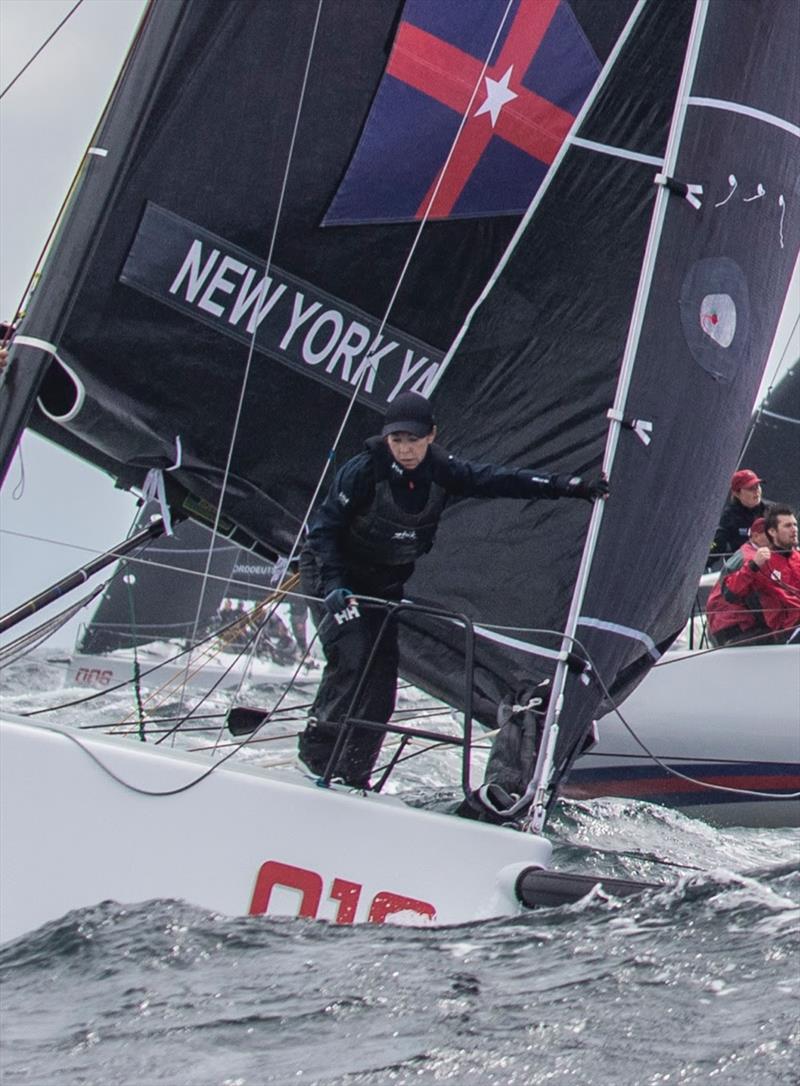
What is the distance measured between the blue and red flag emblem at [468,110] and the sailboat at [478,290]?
0.01 metres

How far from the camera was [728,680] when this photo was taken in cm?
797

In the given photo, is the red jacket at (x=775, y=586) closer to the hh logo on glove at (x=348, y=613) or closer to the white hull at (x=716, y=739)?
the white hull at (x=716, y=739)

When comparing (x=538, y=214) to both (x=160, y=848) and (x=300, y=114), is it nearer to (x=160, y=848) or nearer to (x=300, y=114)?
(x=300, y=114)

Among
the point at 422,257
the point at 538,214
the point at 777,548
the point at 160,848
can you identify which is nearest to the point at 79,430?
the point at 422,257

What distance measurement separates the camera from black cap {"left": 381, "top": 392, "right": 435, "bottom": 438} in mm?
4457

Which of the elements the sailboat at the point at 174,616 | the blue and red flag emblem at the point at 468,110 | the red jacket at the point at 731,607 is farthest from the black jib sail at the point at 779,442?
the sailboat at the point at 174,616

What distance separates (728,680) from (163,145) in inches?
154

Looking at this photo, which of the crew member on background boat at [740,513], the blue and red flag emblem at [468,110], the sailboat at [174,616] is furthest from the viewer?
the sailboat at [174,616]

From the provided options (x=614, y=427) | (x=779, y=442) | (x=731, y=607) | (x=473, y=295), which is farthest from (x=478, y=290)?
(x=779, y=442)

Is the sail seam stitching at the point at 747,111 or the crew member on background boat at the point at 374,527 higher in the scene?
the sail seam stitching at the point at 747,111

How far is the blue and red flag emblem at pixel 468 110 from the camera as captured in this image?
232 inches

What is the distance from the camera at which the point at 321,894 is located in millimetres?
3809

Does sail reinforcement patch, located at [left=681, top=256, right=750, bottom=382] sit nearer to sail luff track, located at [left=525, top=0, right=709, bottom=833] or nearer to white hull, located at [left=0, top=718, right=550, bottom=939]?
sail luff track, located at [left=525, top=0, right=709, bottom=833]

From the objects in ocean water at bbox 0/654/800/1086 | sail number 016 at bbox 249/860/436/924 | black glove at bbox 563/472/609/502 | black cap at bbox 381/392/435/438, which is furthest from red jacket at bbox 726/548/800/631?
sail number 016 at bbox 249/860/436/924
